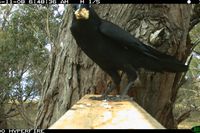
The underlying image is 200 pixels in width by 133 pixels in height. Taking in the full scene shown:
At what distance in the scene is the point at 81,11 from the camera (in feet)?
7.29

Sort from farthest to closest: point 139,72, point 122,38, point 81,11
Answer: point 139,72, point 122,38, point 81,11

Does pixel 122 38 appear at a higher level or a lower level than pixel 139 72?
higher

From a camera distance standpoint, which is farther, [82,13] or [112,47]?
[112,47]

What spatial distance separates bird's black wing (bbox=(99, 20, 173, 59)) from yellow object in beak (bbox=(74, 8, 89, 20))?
0.12m

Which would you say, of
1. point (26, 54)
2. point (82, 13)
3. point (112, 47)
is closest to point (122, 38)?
point (112, 47)

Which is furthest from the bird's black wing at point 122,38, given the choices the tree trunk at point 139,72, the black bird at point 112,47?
the tree trunk at point 139,72

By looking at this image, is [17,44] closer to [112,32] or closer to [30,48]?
[30,48]

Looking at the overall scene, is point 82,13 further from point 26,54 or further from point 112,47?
point 26,54

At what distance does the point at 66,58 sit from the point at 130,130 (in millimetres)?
1909

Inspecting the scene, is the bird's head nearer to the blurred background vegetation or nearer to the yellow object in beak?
the yellow object in beak

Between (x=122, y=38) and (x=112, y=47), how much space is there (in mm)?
75

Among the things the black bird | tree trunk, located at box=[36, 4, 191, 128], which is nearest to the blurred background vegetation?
tree trunk, located at box=[36, 4, 191, 128]

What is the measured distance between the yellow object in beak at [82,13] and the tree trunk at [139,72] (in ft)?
2.08

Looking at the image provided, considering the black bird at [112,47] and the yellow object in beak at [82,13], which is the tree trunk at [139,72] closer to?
the black bird at [112,47]
